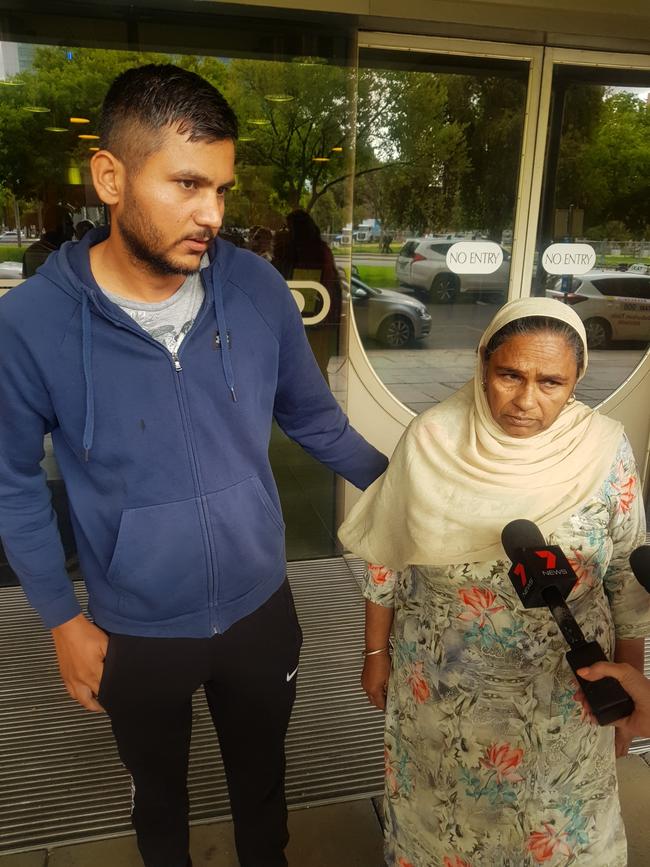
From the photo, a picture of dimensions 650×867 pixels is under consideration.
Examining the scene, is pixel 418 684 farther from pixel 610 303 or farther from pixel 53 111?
pixel 610 303

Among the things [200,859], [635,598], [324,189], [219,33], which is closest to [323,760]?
[200,859]

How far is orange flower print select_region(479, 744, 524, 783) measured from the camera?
1546 mm

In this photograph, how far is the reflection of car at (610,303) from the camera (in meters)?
4.07

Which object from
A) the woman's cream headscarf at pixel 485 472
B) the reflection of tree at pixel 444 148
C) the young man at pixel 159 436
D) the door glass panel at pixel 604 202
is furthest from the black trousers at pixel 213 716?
the door glass panel at pixel 604 202

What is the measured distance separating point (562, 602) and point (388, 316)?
285 cm

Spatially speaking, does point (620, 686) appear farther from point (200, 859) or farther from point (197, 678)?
point (200, 859)

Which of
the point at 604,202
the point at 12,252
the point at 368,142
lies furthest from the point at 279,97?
the point at 604,202

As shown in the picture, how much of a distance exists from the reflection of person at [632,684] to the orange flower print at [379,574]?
63cm

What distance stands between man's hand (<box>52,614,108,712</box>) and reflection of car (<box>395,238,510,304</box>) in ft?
8.87

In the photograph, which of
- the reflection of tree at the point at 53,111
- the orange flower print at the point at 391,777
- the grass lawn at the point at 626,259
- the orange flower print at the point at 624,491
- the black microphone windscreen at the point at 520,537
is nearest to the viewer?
the black microphone windscreen at the point at 520,537

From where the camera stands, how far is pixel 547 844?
1586mm

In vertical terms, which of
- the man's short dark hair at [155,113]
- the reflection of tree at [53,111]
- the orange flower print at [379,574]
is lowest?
the orange flower print at [379,574]

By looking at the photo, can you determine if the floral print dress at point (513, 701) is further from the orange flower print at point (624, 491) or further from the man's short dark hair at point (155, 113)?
the man's short dark hair at point (155, 113)

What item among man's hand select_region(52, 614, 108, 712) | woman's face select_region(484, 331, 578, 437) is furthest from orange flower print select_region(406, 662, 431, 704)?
man's hand select_region(52, 614, 108, 712)
